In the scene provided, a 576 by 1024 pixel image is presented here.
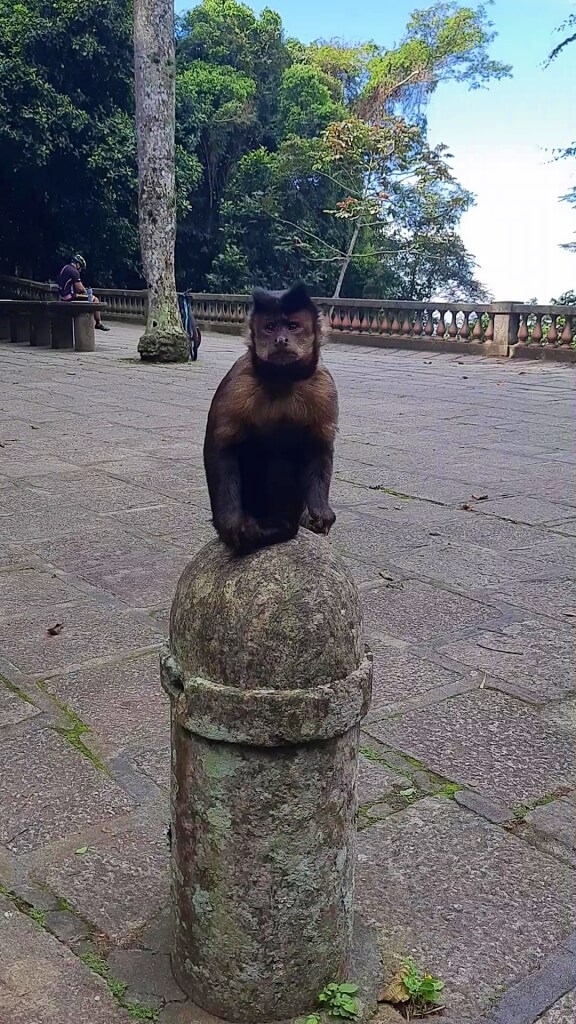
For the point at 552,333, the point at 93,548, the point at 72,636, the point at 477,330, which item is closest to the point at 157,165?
the point at 477,330

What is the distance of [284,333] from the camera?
2.19 metres

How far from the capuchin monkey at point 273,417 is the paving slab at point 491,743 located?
1.01 metres

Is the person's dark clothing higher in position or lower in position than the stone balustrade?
higher

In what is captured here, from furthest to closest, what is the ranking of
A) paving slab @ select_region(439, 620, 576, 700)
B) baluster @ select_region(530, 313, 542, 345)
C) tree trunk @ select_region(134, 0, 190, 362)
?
baluster @ select_region(530, 313, 542, 345), tree trunk @ select_region(134, 0, 190, 362), paving slab @ select_region(439, 620, 576, 700)

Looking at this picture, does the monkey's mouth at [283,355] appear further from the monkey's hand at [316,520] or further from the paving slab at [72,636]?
the paving slab at [72,636]

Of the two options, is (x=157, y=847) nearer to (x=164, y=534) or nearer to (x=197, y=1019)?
(x=197, y=1019)

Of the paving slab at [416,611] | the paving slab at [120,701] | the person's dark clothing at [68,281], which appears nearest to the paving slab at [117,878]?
the paving slab at [120,701]

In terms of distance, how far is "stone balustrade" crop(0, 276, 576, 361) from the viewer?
1492 cm

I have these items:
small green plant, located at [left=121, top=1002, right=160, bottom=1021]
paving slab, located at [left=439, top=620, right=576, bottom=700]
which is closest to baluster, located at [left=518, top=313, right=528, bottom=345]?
paving slab, located at [left=439, top=620, right=576, bottom=700]

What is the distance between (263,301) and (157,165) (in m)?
11.3

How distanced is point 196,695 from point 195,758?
151 mm

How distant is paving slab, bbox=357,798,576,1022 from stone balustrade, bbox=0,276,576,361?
11.8 metres

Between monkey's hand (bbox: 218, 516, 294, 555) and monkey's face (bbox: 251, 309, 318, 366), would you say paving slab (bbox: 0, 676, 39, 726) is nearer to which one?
monkey's hand (bbox: 218, 516, 294, 555)

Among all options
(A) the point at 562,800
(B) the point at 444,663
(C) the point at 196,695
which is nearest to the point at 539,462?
(B) the point at 444,663
